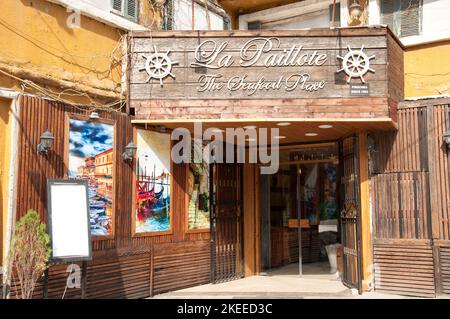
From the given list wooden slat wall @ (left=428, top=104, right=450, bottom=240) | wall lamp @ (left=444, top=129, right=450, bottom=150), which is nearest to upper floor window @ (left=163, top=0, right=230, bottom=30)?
wooden slat wall @ (left=428, top=104, right=450, bottom=240)

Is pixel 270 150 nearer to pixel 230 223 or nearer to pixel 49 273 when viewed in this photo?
pixel 230 223

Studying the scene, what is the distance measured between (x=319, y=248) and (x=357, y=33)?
6.90m

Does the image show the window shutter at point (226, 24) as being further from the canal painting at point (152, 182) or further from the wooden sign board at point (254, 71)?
the canal painting at point (152, 182)

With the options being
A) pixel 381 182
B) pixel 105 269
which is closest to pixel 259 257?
pixel 381 182

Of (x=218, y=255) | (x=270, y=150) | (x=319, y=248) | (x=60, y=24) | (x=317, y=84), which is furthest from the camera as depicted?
(x=319, y=248)

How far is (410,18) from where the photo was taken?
10.6 metres

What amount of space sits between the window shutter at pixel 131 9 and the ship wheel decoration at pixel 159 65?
101 cm

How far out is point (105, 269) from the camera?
27.3 feet

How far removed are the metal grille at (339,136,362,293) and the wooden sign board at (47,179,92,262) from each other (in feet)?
16.8

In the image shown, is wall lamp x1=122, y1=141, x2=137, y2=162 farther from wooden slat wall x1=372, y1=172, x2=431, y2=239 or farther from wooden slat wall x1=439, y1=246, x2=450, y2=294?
wooden slat wall x1=439, y1=246, x2=450, y2=294

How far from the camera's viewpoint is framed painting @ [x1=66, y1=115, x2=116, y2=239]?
8.01m

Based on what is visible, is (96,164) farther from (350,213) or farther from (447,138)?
(447,138)

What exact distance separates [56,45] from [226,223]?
5.21 meters

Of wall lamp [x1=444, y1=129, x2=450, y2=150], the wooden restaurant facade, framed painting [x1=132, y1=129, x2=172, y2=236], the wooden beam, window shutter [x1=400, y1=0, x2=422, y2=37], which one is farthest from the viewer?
window shutter [x1=400, y1=0, x2=422, y2=37]
